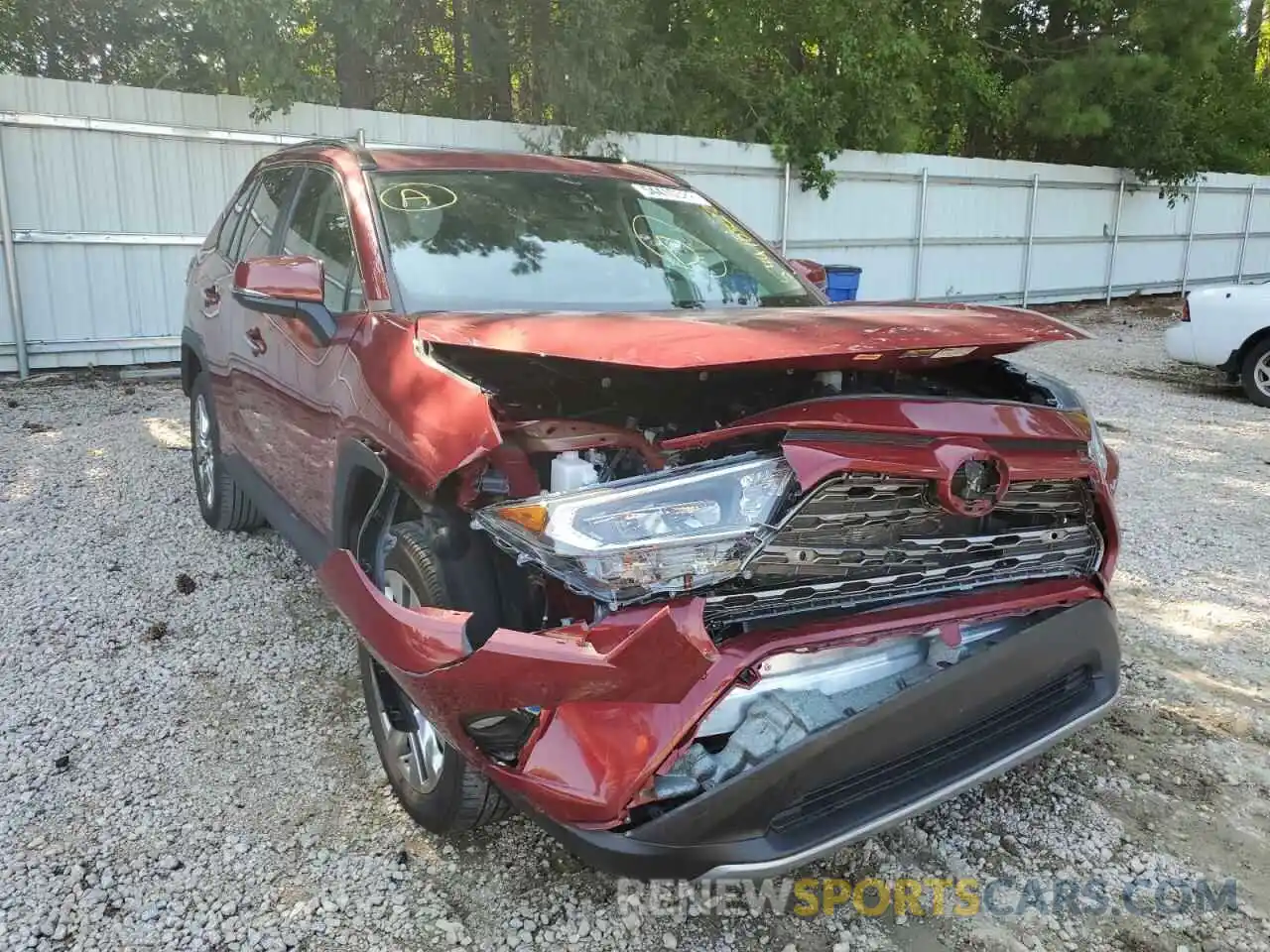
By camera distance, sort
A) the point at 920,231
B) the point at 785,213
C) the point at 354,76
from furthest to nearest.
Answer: the point at 920,231 → the point at 785,213 → the point at 354,76

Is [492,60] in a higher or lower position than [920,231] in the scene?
higher

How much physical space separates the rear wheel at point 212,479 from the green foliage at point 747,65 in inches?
194

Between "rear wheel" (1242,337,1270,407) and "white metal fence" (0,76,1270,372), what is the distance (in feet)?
18.0

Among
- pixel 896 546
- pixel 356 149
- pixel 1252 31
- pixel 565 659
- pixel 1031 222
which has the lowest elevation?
pixel 565 659

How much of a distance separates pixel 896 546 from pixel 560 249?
1740mm

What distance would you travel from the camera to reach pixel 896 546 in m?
2.24

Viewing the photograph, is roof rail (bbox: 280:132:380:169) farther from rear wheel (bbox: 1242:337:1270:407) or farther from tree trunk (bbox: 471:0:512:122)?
rear wheel (bbox: 1242:337:1270:407)

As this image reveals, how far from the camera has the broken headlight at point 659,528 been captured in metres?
2.02

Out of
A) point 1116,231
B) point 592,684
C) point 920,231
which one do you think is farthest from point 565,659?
point 1116,231

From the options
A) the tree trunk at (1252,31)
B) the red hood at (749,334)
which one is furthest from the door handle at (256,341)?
the tree trunk at (1252,31)

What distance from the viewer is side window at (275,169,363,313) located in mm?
3203

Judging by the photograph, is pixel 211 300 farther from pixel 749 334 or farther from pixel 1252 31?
pixel 1252 31

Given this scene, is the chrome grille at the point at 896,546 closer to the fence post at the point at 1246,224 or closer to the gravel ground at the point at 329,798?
the gravel ground at the point at 329,798

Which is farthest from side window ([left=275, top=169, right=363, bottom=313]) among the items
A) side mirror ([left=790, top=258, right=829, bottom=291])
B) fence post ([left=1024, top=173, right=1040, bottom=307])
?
fence post ([left=1024, top=173, right=1040, bottom=307])
